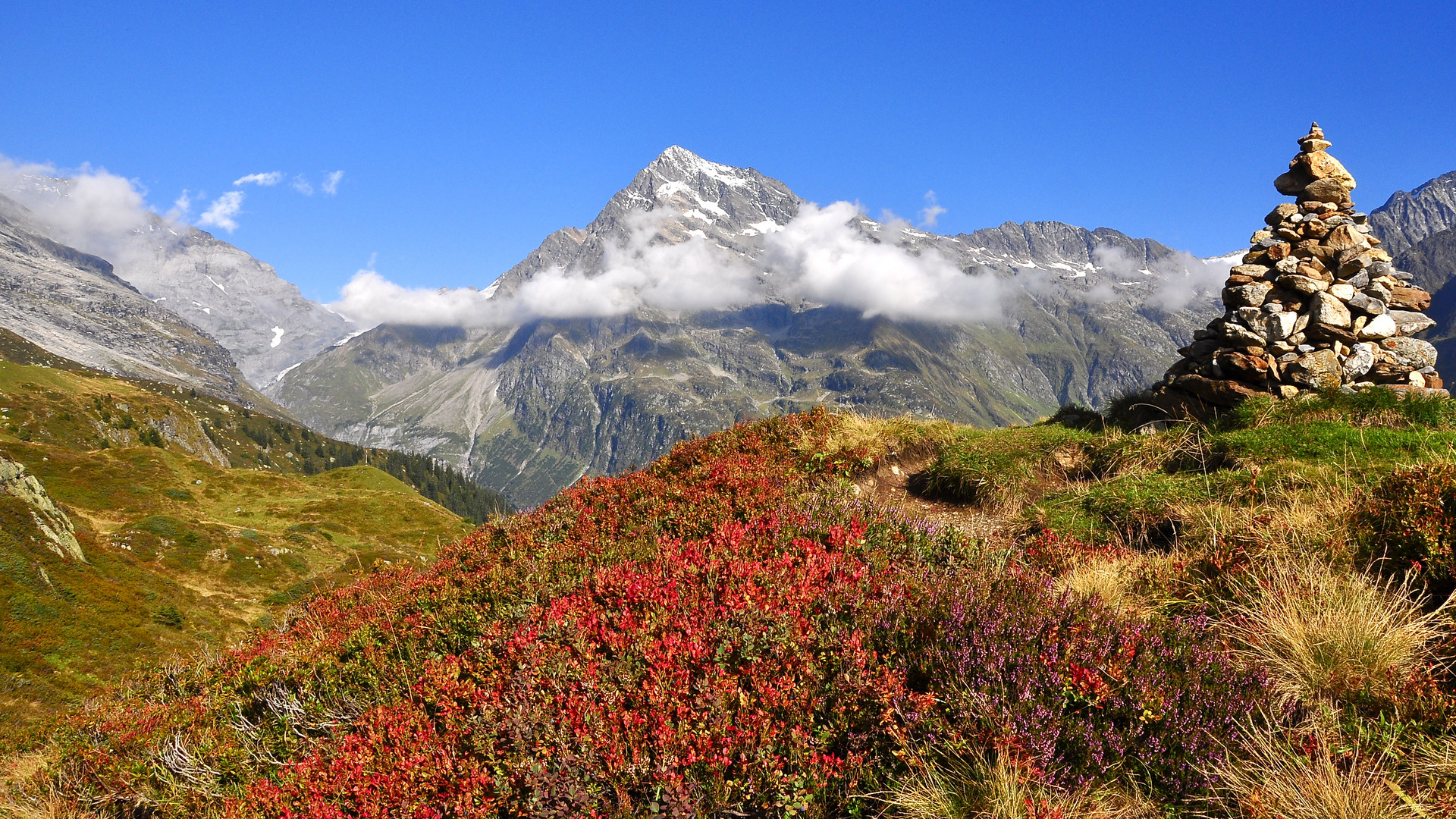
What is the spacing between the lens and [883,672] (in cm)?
454

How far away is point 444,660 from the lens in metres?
6.51

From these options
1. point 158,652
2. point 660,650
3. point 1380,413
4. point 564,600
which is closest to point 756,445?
point 564,600

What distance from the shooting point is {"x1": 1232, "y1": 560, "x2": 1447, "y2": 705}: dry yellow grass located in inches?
173

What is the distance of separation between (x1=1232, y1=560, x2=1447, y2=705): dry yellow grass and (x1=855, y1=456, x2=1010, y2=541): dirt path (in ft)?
A: 10.8

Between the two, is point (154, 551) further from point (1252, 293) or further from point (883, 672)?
point (1252, 293)

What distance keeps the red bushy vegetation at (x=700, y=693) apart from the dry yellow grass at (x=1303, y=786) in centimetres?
19

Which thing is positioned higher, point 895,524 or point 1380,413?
point 1380,413

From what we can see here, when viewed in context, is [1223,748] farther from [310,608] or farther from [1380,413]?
[310,608]

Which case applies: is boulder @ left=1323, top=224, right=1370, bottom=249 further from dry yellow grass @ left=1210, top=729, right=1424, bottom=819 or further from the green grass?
the green grass

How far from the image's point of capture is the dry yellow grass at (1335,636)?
441 cm

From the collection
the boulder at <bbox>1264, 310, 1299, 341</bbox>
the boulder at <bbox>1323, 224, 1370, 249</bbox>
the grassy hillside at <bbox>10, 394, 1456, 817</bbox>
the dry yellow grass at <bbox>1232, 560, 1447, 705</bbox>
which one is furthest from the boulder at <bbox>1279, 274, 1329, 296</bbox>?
the dry yellow grass at <bbox>1232, 560, 1447, 705</bbox>

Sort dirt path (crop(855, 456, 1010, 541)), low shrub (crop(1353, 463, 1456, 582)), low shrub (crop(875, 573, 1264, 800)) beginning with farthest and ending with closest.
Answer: dirt path (crop(855, 456, 1010, 541)) → low shrub (crop(1353, 463, 1456, 582)) → low shrub (crop(875, 573, 1264, 800))

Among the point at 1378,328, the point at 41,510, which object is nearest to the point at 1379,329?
the point at 1378,328

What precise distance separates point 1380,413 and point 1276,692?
892 cm
